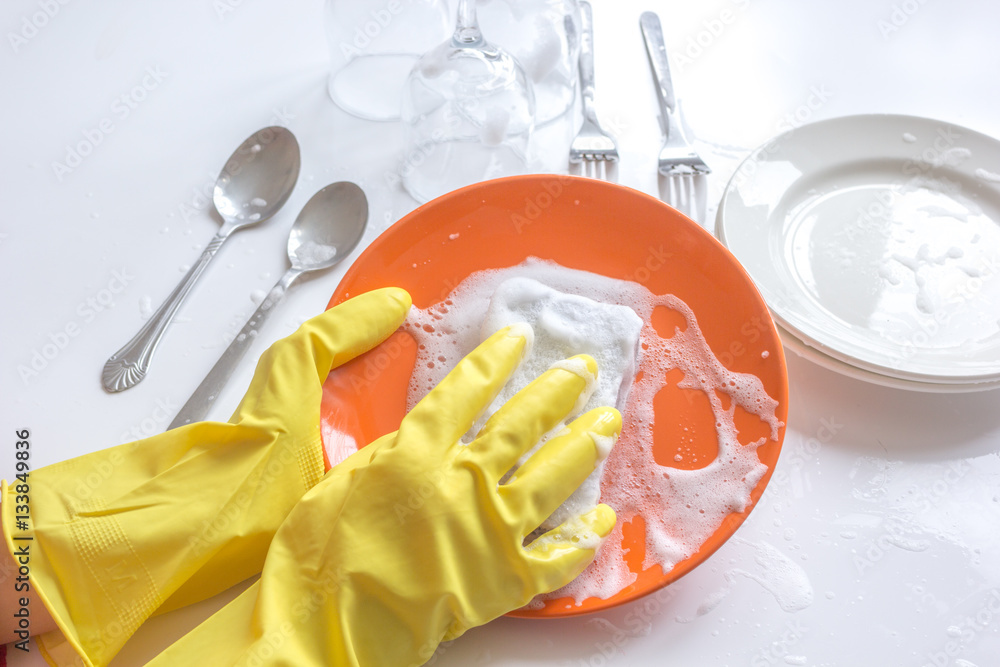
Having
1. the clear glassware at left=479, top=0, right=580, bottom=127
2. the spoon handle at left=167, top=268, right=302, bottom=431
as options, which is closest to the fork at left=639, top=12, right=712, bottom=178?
the clear glassware at left=479, top=0, right=580, bottom=127

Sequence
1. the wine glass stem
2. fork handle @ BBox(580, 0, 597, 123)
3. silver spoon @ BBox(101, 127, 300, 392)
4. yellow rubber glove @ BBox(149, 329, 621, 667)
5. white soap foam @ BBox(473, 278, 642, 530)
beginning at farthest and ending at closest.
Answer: fork handle @ BBox(580, 0, 597, 123) → the wine glass stem → silver spoon @ BBox(101, 127, 300, 392) → white soap foam @ BBox(473, 278, 642, 530) → yellow rubber glove @ BBox(149, 329, 621, 667)

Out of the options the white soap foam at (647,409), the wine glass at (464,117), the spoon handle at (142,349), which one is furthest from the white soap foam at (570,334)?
the spoon handle at (142,349)

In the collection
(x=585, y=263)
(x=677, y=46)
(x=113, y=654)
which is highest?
(x=677, y=46)

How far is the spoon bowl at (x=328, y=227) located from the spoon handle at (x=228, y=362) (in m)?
0.03

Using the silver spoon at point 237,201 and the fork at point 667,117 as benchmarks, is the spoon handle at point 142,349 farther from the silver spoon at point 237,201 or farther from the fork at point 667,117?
the fork at point 667,117

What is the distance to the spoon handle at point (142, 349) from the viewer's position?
0.82 meters

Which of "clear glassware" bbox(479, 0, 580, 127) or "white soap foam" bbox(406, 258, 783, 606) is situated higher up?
"clear glassware" bbox(479, 0, 580, 127)

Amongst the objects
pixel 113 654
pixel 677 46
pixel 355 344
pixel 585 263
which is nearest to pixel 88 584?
pixel 113 654

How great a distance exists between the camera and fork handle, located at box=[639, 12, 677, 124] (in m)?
1.06

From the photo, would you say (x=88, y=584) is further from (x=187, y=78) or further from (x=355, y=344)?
(x=187, y=78)

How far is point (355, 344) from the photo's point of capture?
732 mm

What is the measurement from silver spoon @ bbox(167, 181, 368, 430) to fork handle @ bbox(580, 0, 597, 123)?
0.37 m

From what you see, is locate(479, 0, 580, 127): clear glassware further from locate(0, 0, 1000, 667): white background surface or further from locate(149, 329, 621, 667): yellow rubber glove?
locate(149, 329, 621, 667): yellow rubber glove

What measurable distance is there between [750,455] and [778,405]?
6 cm
